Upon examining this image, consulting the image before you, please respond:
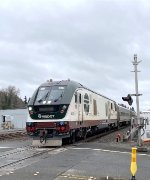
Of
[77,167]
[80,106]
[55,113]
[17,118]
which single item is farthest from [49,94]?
[17,118]

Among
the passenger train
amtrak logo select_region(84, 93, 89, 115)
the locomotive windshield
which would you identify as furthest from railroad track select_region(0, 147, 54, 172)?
amtrak logo select_region(84, 93, 89, 115)

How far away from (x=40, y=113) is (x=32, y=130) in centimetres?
96

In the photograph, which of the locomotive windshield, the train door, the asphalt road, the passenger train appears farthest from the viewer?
the train door

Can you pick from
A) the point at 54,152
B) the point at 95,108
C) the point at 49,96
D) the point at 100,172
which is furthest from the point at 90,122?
the point at 100,172

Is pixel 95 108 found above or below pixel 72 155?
above

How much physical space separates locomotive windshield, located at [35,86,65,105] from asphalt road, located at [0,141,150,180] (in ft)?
13.8

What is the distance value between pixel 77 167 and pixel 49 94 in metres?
9.09

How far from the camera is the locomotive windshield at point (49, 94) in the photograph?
72.5 ft

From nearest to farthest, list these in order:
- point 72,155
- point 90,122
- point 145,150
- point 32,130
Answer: point 72,155
point 145,150
point 32,130
point 90,122

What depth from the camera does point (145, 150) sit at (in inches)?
808

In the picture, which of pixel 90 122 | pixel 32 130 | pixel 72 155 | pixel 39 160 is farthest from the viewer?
pixel 90 122

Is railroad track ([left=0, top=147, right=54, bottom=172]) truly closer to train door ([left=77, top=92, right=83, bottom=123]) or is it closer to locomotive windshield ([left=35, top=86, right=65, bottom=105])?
locomotive windshield ([left=35, top=86, right=65, bottom=105])

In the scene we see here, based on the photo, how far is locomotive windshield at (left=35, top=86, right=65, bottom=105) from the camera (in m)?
22.1

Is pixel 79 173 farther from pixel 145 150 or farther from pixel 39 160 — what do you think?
pixel 145 150
